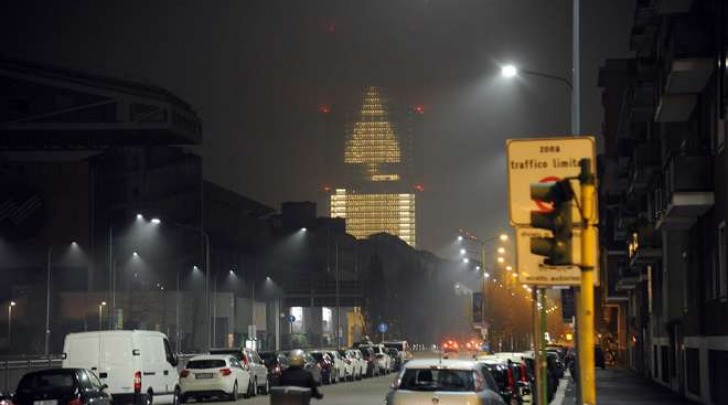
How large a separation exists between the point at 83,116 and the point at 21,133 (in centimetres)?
708

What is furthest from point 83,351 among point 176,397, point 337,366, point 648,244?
point 648,244

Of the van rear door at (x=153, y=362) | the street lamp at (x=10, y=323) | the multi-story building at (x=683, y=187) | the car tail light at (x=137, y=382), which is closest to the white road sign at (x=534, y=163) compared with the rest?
the multi-story building at (x=683, y=187)

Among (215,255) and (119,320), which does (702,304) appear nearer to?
(119,320)

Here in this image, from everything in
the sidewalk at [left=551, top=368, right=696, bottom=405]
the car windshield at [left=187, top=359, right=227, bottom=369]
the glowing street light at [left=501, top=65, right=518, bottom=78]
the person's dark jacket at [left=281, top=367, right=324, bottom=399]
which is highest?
the glowing street light at [left=501, top=65, right=518, bottom=78]

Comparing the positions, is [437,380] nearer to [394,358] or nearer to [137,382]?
[137,382]

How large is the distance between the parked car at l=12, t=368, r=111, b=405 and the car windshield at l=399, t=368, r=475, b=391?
911 centimetres

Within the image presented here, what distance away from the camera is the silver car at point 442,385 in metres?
19.5

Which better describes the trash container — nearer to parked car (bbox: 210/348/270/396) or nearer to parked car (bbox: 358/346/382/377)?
parked car (bbox: 210/348/270/396)

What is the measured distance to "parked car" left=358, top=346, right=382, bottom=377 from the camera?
70.8 metres

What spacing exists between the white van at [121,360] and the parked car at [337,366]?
25.9 metres

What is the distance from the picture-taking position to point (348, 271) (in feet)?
639

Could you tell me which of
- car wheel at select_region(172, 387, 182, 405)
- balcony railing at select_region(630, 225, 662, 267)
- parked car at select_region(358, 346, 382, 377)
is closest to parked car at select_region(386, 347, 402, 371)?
parked car at select_region(358, 346, 382, 377)

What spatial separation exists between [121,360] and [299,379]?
16.5m

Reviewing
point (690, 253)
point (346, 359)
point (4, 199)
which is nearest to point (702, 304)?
point (690, 253)
